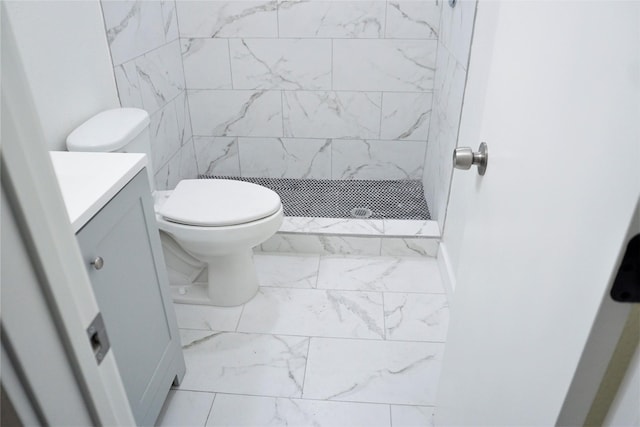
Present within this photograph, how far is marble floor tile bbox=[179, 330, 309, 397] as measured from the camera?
161 cm

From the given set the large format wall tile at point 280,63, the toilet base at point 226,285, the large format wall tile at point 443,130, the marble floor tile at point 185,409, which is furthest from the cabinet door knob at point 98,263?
the large format wall tile at point 280,63

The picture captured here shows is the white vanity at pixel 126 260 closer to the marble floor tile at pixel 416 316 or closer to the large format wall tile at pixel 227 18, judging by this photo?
the marble floor tile at pixel 416 316

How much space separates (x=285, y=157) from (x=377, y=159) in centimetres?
58

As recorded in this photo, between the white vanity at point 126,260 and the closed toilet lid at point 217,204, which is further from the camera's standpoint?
the closed toilet lid at point 217,204

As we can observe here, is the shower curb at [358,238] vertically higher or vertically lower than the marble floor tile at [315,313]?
higher

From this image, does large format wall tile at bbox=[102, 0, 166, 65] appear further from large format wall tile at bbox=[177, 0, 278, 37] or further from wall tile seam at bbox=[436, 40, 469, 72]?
wall tile seam at bbox=[436, 40, 469, 72]

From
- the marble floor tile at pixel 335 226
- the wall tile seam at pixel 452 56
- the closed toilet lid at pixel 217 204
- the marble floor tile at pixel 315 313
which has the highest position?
the wall tile seam at pixel 452 56

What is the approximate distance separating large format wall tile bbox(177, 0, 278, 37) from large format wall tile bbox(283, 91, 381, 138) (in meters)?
0.39

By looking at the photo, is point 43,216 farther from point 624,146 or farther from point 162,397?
point 162,397

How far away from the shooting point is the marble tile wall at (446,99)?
187 cm

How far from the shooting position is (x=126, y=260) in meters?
1.16

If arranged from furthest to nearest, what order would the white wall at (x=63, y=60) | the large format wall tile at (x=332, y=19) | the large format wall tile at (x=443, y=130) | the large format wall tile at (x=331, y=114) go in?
the large format wall tile at (x=331, y=114)
the large format wall tile at (x=332, y=19)
the large format wall tile at (x=443, y=130)
the white wall at (x=63, y=60)

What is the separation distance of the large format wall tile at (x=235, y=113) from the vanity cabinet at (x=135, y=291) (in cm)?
160

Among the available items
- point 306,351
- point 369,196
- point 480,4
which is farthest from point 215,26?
point 306,351
